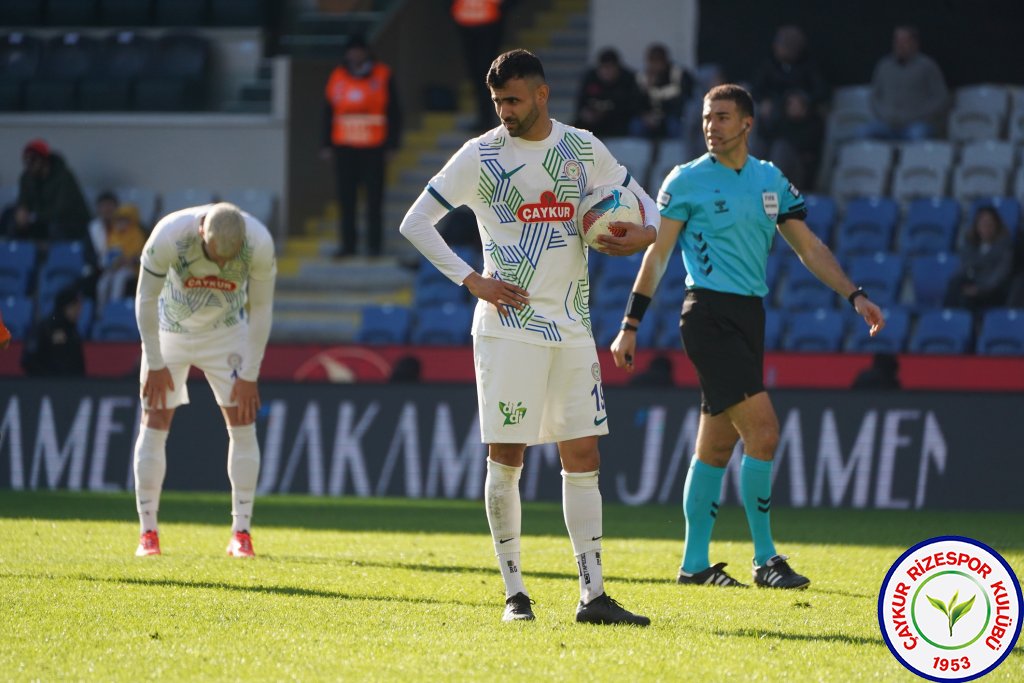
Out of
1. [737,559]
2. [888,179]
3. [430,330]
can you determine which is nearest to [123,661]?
[737,559]

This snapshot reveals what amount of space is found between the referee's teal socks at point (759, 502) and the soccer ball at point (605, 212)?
2105mm

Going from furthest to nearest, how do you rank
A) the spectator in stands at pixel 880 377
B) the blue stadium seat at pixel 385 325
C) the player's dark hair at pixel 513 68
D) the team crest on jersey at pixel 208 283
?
the blue stadium seat at pixel 385 325 < the spectator in stands at pixel 880 377 < the team crest on jersey at pixel 208 283 < the player's dark hair at pixel 513 68

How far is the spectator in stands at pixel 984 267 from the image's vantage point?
53.1ft

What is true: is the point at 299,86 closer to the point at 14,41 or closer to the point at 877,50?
the point at 14,41

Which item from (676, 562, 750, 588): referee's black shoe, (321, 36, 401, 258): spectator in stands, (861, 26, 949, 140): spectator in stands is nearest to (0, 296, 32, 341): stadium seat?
(321, 36, 401, 258): spectator in stands

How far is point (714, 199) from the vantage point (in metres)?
8.33

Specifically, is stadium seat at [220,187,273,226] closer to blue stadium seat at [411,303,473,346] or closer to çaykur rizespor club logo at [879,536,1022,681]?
blue stadium seat at [411,303,473,346]

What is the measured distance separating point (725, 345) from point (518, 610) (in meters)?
2.18

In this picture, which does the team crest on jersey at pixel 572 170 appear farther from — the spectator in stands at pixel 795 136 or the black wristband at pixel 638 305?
the spectator in stands at pixel 795 136

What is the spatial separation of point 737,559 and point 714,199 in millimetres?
2363

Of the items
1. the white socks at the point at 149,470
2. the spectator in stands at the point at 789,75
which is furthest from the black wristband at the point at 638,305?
the spectator in stands at the point at 789,75

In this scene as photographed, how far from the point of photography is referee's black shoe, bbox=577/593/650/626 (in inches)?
263

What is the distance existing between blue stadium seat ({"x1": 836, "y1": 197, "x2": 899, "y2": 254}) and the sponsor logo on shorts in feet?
36.9

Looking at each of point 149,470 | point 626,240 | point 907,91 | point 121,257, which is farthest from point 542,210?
point 121,257
